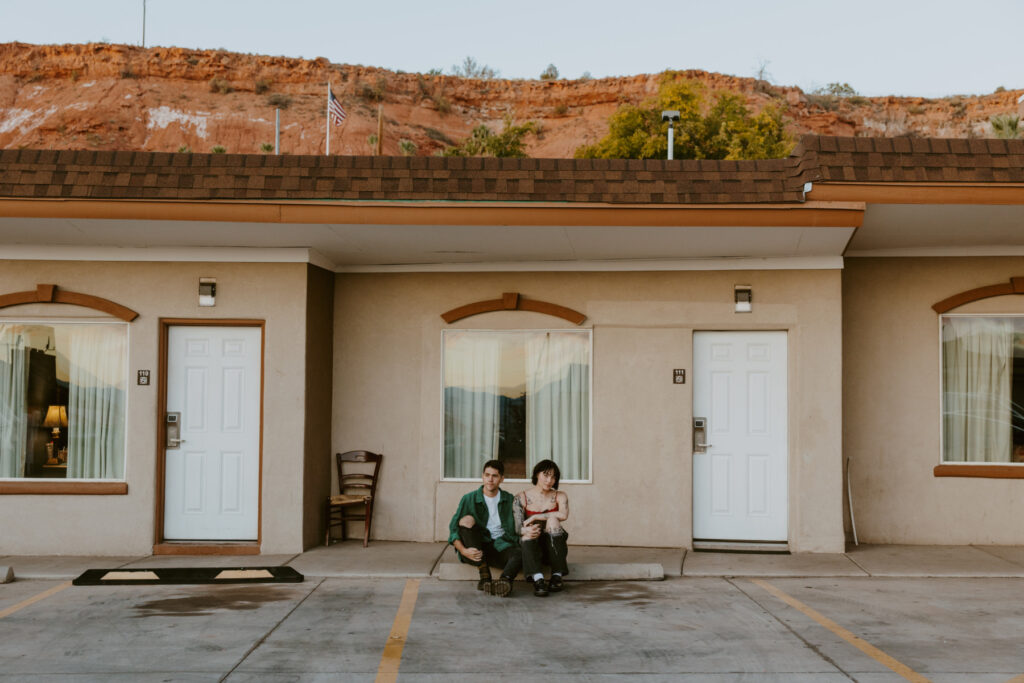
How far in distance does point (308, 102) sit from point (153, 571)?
1712 inches

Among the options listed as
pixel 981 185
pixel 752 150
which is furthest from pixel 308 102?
pixel 981 185

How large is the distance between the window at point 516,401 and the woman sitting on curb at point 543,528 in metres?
1.79

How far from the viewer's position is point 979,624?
20.3 feet

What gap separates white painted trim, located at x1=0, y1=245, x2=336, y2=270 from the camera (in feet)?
28.6

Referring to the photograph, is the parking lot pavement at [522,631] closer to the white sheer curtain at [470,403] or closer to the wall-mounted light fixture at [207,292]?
the white sheer curtain at [470,403]

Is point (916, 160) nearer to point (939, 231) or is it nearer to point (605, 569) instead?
point (939, 231)

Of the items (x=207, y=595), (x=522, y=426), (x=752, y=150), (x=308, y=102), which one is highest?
(x=308, y=102)

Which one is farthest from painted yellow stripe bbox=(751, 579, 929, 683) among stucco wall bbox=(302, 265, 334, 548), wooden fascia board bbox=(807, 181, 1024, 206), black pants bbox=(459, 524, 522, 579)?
stucco wall bbox=(302, 265, 334, 548)

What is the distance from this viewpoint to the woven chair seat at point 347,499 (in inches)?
356

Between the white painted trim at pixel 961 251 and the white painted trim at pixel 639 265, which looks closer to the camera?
the white painted trim at pixel 639 265

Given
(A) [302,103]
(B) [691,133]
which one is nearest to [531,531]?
Answer: (B) [691,133]

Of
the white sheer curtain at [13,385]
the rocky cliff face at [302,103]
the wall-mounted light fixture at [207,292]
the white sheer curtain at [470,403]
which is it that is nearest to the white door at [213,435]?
the wall-mounted light fixture at [207,292]

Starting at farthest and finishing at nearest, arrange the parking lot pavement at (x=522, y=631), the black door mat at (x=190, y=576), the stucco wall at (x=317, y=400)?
1. the stucco wall at (x=317, y=400)
2. the black door mat at (x=190, y=576)
3. the parking lot pavement at (x=522, y=631)

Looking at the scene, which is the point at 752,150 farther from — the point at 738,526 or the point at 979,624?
the point at 979,624
